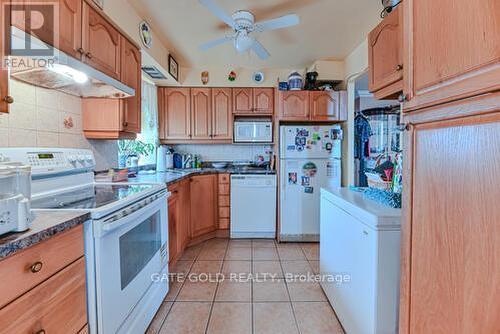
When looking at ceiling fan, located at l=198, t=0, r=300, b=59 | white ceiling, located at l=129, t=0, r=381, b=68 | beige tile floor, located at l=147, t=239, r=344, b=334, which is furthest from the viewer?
white ceiling, located at l=129, t=0, r=381, b=68

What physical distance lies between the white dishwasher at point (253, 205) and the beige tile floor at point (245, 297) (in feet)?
1.34

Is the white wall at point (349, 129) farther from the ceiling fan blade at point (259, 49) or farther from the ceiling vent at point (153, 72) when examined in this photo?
the ceiling vent at point (153, 72)

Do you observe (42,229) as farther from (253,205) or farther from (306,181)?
(306,181)

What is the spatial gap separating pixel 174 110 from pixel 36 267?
3195 millimetres

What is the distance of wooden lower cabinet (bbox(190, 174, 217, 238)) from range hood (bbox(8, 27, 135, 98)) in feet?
5.22

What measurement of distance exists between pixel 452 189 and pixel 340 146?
271 cm

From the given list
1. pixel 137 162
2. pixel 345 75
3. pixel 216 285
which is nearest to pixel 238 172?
pixel 137 162

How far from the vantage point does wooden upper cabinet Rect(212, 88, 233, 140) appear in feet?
12.5

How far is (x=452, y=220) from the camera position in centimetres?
70

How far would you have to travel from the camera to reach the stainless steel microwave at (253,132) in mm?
3730

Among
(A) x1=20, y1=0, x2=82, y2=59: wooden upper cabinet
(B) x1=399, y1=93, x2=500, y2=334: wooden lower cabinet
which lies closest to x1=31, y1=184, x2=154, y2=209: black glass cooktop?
(A) x1=20, y1=0, x2=82, y2=59: wooden upper cabinet

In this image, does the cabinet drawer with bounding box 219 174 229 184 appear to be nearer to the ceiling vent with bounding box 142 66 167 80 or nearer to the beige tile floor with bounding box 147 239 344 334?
the beige tile floor with bounding box 147 239 344 334

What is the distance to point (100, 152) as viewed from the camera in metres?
2.31

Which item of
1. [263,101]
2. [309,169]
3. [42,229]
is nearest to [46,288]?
[42,229]
